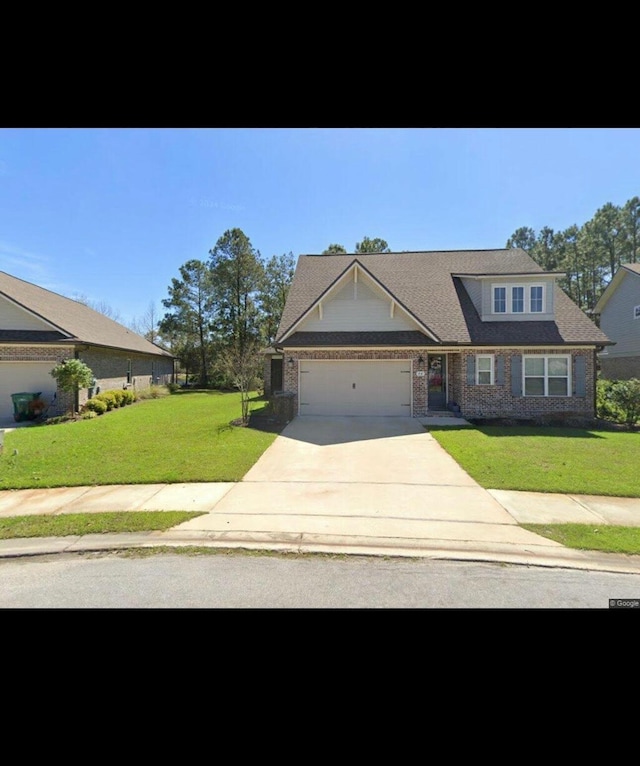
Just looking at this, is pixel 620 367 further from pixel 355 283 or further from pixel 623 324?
pixel 355 283

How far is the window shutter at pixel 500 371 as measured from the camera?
518 inches

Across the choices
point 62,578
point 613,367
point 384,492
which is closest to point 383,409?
point 384,492

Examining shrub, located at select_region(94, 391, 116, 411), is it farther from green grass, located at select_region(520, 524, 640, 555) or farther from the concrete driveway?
green grass, located at select_region(520, 524, 640, 555)

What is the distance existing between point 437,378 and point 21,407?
53.9 ft

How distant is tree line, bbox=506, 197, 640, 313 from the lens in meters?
29.2

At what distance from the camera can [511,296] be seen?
46.7 ft

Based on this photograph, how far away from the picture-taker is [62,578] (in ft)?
11.5

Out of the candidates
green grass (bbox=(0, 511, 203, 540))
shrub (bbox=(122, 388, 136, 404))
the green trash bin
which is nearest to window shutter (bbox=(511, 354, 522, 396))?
green grass (bbox=(0, 511, 203, 540))

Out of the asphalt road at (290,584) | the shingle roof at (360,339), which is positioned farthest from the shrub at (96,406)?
the asphalt road at (290,584)

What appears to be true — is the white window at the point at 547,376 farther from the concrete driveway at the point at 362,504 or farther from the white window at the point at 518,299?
the concrete driveway at the point at 362,504

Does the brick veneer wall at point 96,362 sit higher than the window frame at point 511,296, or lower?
lower

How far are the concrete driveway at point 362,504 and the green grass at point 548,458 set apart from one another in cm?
61

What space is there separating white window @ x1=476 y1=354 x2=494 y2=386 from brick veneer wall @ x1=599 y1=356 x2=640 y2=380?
10.9 meters
